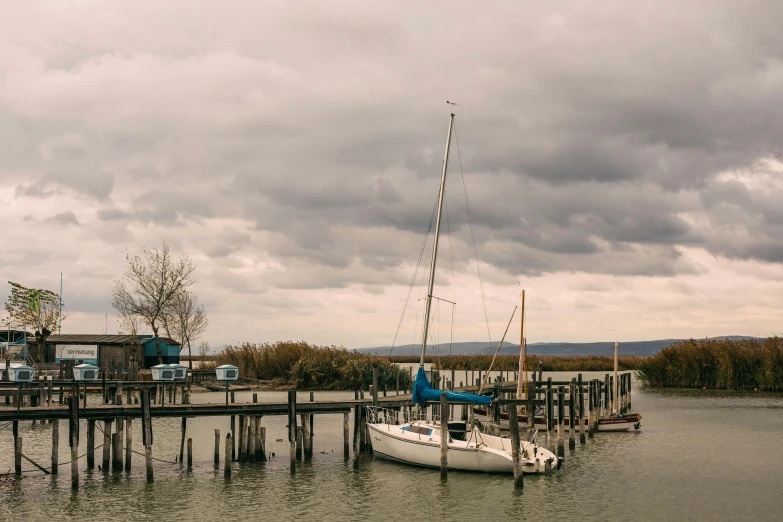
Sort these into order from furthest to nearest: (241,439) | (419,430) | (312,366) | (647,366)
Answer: (647,366) → (312,366) → (241,439) → (419,430)

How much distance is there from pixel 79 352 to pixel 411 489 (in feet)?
203

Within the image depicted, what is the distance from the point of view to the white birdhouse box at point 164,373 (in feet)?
153

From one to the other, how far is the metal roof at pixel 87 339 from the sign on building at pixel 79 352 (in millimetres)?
1047

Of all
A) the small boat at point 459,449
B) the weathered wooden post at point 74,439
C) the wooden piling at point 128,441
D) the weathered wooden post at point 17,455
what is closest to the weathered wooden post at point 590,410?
the small boat at point 459,449

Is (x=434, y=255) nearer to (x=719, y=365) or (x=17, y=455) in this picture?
(x=17, y=455)

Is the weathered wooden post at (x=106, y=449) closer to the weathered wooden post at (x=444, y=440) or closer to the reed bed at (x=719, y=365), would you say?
the weathered wooden post at (x=444, y=440)

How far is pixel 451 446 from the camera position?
1366 inches

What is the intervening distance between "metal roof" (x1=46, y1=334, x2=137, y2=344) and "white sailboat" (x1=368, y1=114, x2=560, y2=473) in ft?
181

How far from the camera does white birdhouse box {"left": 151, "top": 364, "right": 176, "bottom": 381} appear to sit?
46.6 m

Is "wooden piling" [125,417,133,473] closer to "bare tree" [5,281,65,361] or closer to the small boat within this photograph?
the small boat

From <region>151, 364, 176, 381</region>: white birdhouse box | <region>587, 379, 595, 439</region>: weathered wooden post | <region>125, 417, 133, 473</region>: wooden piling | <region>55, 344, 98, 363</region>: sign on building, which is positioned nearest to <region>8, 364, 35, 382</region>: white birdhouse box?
<region>151, 364, 176, 381</region>: white birdhouse box

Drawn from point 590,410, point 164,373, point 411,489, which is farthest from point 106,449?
point 590,410

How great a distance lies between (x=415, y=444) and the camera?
35875 millimetres

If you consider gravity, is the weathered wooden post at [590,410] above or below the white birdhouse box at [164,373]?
below
